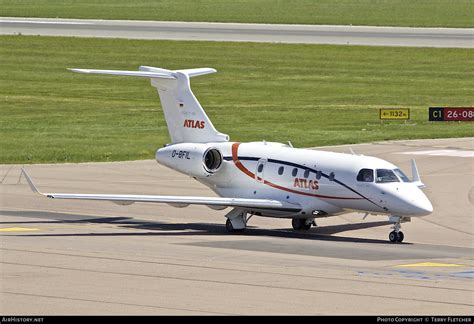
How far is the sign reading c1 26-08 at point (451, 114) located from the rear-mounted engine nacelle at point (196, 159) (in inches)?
1268

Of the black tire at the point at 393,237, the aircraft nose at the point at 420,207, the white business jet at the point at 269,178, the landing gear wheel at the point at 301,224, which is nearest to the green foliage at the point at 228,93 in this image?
the white business jet at the point at 269,178

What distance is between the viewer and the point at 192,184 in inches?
1938

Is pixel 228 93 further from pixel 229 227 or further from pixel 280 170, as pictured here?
pixel 229 227

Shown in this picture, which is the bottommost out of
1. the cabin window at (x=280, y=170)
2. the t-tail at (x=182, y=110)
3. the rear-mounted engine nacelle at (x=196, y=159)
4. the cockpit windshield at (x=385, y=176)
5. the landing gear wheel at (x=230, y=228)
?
the landing gear wheel at (x=230, y=228)

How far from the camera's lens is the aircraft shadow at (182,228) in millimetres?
37438

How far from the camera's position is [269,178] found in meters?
38.9

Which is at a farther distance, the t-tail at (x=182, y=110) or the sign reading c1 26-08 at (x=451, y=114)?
the sign reading c1 26-08 at (x=451, y=114)

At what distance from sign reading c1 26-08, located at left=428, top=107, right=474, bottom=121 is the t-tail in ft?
101

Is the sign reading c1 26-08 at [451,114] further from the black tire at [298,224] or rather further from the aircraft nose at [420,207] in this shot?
the aircraft nose at [420,207]

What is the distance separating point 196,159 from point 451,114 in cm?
3372

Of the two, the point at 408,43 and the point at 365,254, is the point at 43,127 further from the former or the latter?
the point at 408,43

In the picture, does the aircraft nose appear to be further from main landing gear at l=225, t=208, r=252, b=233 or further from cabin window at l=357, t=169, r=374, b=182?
main landing gear at l=225, t=208, r=252, b=233

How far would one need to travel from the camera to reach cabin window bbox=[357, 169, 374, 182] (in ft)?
120

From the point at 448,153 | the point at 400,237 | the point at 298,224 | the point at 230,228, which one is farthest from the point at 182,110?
the point at 448,153
